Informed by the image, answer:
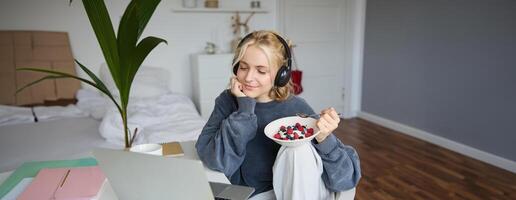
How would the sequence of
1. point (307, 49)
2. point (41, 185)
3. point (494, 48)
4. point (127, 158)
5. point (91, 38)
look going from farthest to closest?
point (307, 49)
point (91, 38)
point (494, 48)
point (41, 185)
point (127, 158)

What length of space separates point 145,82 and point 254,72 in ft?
7.08

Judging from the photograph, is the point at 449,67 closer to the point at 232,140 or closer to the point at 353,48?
the point at 353,48

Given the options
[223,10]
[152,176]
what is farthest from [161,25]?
[152,176]

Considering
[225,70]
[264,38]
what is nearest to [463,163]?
[225,70]

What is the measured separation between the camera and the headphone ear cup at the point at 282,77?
99 cm

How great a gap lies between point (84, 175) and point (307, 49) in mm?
3365

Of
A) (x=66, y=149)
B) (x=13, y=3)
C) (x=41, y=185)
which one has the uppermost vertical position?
(x=13, y=3)

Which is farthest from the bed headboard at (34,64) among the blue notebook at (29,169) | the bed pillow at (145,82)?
the blue notebook at (29,169)

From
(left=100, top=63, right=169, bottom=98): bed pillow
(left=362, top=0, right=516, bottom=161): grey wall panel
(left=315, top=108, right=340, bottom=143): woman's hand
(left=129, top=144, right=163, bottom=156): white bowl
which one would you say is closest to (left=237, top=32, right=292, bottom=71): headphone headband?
(left=315, top=108, right=340, bottom=143): woman's hand

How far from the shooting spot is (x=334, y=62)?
4047 millimetres

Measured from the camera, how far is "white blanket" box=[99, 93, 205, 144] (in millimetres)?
2029

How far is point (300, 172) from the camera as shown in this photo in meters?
0.83

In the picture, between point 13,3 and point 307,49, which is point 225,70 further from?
point 13,3

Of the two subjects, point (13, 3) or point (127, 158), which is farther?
point (13, 3)
